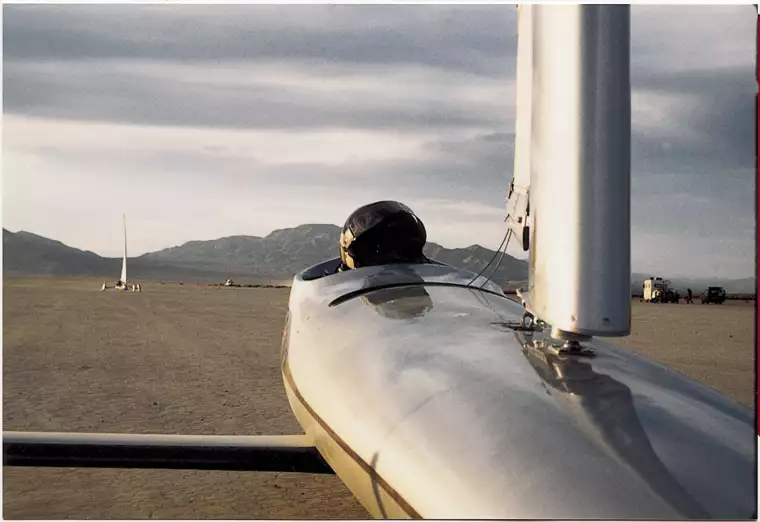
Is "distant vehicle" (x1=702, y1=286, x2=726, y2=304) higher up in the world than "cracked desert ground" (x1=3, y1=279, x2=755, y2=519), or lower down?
lower down

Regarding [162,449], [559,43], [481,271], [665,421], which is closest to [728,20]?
[481,271]

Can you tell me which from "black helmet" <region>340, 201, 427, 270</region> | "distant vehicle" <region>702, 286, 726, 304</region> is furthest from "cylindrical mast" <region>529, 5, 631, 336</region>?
"distant vehicle" <region>702, 286, 726, 304</region>

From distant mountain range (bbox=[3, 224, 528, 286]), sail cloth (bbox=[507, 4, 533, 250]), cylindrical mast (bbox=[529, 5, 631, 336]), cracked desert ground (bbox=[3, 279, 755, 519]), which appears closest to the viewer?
cylindrical mast (bbox=[529, 5, 631, 336])

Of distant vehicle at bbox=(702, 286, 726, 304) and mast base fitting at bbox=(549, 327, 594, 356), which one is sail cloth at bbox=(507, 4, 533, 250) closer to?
mast base fitting at bbox=(549, 327, 594, 356)

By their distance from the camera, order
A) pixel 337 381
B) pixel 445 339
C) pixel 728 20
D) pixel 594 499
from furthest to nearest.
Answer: pixel 728 20 < pixel 337 381 < pixel 445 339 < pixel 594 499

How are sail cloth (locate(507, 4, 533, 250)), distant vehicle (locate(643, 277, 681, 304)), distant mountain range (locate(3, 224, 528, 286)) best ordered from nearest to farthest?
sail cloth (locate(507, 4, 533, 250)) < distant vehicle (locate(643, 277, 681, 304)) < distant mountain range (locate(3, 224, 528, 286))

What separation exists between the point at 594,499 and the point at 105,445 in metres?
2.11

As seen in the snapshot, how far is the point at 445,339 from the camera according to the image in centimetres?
255

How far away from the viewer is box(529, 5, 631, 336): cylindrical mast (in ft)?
6.45

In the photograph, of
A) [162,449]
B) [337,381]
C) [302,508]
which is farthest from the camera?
[302,508]

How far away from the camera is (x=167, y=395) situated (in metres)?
7.62

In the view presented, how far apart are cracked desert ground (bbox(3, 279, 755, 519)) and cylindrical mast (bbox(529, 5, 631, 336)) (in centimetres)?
99

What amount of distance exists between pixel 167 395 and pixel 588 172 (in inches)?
256

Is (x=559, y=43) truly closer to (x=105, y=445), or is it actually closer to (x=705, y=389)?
(x=705, y=389)
